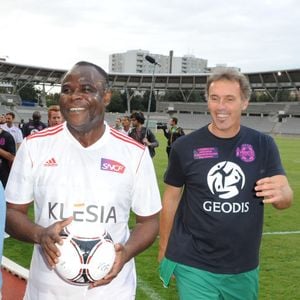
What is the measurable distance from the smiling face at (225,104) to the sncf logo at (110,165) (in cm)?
99

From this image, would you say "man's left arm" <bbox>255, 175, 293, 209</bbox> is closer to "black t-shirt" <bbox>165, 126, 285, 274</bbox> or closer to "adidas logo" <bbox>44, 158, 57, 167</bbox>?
"black t-shirt" <bbox>165, 126, 285, 274</bbox>

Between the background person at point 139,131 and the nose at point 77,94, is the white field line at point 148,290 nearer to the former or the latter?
the nose at point 77,94

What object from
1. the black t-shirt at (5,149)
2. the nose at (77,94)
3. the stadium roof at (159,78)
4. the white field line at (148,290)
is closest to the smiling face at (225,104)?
the nose at (77,94)

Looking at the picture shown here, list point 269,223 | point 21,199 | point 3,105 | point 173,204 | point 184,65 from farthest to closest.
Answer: point 184,65 → point 3,105 → point 269,223 → point 173,204 → point 21,199

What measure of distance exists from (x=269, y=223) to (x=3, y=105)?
229 ft

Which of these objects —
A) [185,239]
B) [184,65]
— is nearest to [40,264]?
[185,239]

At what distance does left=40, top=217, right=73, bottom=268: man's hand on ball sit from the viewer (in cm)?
195

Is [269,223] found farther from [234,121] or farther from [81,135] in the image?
[81,135]

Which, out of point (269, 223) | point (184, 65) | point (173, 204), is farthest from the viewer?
point (184, 65)

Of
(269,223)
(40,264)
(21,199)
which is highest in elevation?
(21,199)

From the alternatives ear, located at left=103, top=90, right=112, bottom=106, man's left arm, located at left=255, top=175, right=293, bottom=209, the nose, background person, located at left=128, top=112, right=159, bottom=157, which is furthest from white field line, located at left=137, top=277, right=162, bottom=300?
background person, located at left=128, top=112, right=159, bottom=157

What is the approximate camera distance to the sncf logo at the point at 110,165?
225 centimetres

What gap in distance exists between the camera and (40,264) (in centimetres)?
225

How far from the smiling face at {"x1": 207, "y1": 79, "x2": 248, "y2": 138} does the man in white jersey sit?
851mm
